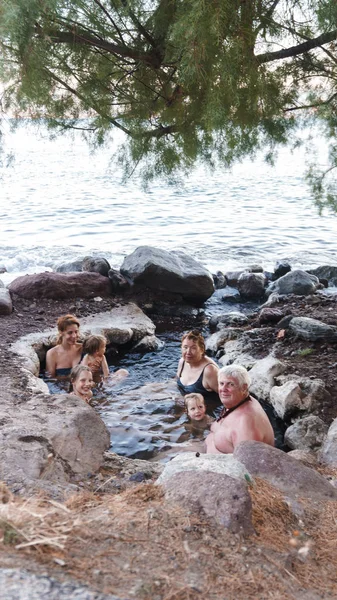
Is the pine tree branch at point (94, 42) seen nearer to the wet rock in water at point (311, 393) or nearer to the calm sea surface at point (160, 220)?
the calm sea surface at point (160, 220)

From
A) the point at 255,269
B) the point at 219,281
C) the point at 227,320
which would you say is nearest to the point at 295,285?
the point at 219,281

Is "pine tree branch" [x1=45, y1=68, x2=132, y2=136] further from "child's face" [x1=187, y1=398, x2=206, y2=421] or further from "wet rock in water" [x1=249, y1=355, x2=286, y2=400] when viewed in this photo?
"wet rock in water" [x1=249, y1=355, x2=286, y2=400]

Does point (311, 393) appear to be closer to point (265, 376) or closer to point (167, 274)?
point (265, 376)

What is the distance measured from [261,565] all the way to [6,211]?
19.1 m

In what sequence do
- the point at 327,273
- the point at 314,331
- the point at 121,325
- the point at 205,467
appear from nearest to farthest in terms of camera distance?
the point at 205,467, the point at 314,331, the point at 121,325, the point at 327,273

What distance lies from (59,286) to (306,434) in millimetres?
5020

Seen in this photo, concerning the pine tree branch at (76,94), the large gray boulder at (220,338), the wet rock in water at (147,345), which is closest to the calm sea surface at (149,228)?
the wet rock in water at (147,345)

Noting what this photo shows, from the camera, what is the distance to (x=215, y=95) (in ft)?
15.4

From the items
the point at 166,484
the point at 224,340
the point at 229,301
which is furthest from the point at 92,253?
the point at 166,484

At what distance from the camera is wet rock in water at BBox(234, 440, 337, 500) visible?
11.7 feet

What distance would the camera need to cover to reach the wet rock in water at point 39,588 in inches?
77.2

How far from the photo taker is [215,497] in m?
2.87

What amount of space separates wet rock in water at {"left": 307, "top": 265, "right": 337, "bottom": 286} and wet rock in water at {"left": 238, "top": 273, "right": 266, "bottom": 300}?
147 centimetres

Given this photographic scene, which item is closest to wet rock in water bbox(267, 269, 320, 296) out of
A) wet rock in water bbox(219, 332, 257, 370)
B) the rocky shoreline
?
the rocky shoreline
